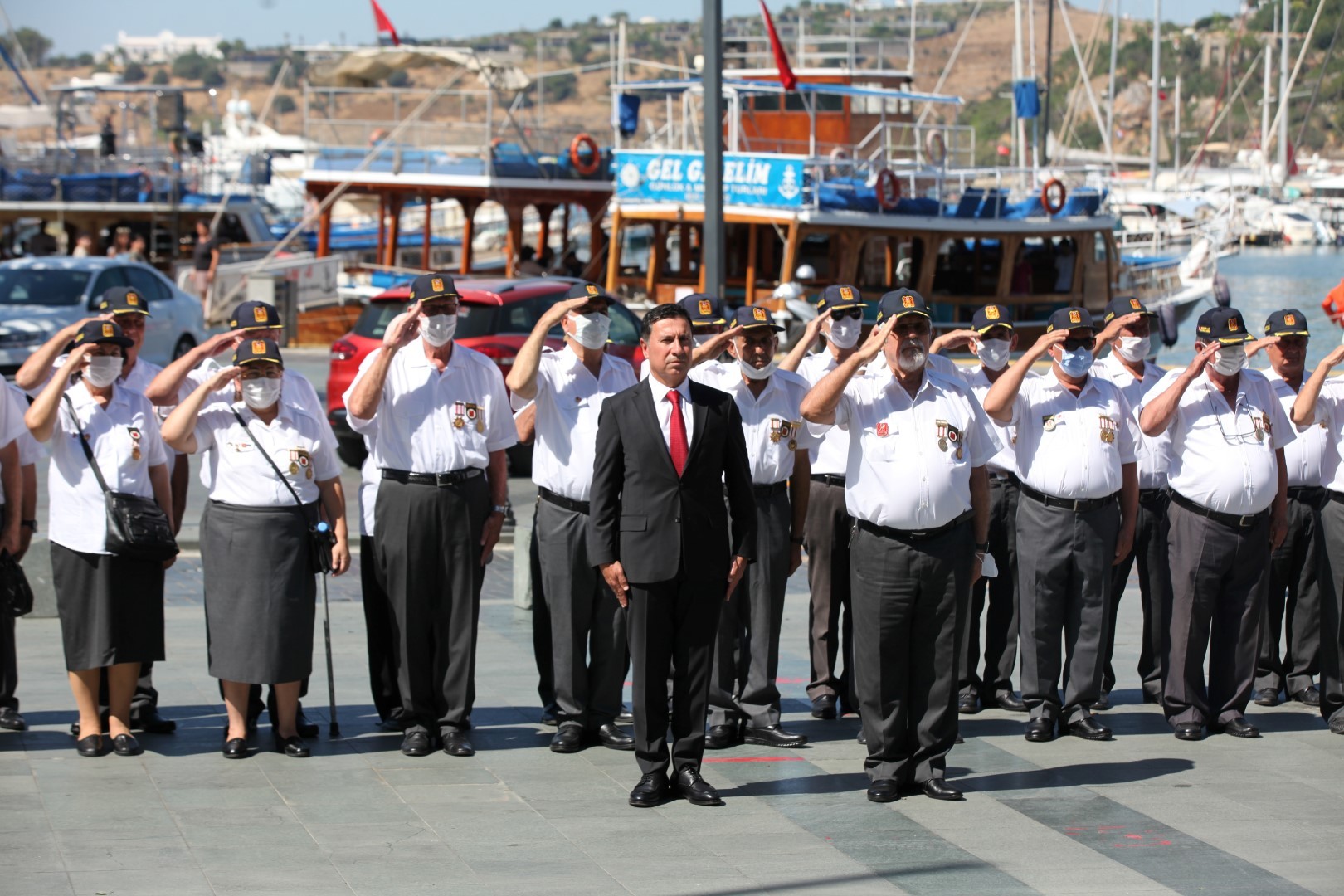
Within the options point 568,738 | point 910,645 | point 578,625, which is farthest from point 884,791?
point 578,625

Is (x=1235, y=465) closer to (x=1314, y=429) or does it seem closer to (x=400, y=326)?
(x=1314, y=429)

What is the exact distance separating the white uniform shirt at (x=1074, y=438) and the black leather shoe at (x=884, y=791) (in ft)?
5.70

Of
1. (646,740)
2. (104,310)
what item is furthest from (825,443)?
(104,310)

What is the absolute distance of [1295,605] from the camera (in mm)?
8531

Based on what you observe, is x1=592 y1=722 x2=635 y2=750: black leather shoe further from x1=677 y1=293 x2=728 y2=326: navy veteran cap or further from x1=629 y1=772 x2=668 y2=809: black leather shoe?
x1=677 y1=293 x2=728 y2=326: navy veteran cap

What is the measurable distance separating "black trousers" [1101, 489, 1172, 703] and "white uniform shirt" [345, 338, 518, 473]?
3.19m

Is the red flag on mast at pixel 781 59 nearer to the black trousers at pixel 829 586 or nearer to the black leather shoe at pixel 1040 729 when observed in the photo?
the black trousers at pixel 829 586

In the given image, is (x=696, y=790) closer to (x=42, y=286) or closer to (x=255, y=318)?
(x=255, y=318)

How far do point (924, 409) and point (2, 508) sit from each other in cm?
409

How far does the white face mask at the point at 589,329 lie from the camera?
7352 mm

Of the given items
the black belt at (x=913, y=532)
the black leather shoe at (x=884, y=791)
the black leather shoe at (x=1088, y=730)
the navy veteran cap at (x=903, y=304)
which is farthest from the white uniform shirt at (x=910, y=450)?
the black leather shoe at (x=1088, y=730)

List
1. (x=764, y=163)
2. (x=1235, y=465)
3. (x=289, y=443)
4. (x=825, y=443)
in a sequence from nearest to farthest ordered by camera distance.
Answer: (x=289, y=443), (x=1235, y=465), (x=825, y=443), (x=764, y=163)

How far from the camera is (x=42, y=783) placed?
6.60 meters

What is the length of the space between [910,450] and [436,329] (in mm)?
2165
